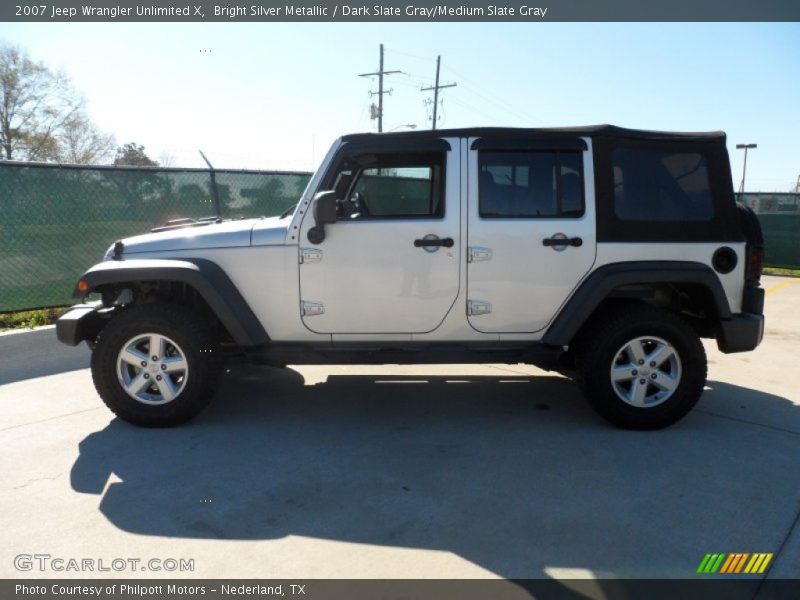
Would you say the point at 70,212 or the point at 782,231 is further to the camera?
the point at 782,231

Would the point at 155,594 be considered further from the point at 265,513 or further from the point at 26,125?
the point at 26,125

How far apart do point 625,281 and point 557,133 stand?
1104mm

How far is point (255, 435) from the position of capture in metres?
3.89

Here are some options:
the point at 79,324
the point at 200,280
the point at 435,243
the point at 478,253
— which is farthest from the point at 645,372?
the point at 79,324

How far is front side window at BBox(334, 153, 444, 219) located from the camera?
402 cm

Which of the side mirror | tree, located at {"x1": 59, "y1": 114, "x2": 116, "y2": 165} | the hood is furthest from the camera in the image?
tree, located at {"x1": 59, "y1": 114, "x2": 116, "y2": 165}

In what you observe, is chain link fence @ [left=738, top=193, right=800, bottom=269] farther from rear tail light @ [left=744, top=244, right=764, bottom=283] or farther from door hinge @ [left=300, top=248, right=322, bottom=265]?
door hinge @ [left=300, top=248, right=322, bottom=265]

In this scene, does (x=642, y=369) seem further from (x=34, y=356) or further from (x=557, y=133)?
(x=34, y=356)

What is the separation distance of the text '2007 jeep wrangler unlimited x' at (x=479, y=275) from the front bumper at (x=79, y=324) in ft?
0.05

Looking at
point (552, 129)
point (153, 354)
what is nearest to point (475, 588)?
point (153, 354)

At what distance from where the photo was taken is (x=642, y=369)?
3.94m

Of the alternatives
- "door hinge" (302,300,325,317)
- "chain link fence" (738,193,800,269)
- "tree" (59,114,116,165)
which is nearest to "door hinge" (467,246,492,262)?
"door hinge" (302,300,325,317)

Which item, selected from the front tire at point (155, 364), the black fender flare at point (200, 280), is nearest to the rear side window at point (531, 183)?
the black fender flare at point (200, 280)

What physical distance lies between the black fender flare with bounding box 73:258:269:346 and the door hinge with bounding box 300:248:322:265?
515 millimetres
